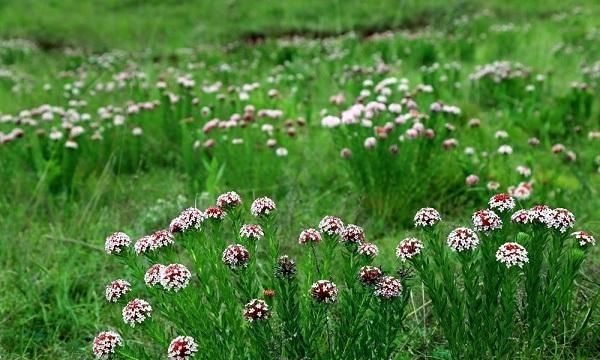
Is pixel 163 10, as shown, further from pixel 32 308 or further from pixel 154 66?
pixel 32 308

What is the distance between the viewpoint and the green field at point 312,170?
2625 millimetres

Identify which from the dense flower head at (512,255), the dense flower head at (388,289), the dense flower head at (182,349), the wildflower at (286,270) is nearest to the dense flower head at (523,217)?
the dense flower head at (512,255)

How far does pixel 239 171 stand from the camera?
475 centimetres

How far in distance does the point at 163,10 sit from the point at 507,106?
974cm

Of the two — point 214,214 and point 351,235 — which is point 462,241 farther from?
point 214,214

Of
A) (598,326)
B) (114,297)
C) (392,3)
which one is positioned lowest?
(392,3)

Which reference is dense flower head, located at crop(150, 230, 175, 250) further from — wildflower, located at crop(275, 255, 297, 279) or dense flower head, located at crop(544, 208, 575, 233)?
dense flower head, located at crop(544, 208, 575, 233)

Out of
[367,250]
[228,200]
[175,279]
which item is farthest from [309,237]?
[175,279]

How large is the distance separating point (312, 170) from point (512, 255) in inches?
123

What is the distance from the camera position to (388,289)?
2039mm

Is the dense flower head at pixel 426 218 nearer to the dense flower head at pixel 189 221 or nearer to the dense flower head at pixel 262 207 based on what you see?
the dense flower head at pixel 262 207

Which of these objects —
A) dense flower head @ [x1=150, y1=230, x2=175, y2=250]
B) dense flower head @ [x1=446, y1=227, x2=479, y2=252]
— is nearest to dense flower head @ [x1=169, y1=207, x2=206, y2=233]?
dense flower head @ [x1=150, y1=230, x2=175, y2=250]

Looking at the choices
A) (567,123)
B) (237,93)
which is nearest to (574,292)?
(567,123)

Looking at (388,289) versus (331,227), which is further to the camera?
(331,227)
